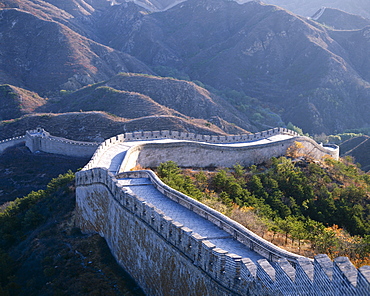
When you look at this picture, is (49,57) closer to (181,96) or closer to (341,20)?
(181,96)

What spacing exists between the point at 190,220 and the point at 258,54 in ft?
311

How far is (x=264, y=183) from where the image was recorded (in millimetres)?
25000

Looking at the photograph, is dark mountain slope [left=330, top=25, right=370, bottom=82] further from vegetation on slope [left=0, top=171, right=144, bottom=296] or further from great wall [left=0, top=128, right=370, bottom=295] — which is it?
vegetation on slope [left=0, top=171, right=144, bottom=296]

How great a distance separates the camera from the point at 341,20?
413 feet

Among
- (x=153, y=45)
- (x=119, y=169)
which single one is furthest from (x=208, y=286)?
(x=153, y=45)

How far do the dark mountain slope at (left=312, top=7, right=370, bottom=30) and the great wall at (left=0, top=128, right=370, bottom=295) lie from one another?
372 feet

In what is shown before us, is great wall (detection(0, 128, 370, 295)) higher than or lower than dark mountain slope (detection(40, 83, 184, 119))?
lower

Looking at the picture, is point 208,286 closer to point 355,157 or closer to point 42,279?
point 42,279

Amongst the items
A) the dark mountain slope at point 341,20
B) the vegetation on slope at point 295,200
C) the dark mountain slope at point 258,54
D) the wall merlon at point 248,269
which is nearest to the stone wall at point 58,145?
the vegetation on slope at point 295,200

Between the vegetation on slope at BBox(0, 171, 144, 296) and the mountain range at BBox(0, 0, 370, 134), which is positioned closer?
the vegetation on slope at BBox(0, 171, 144, 296)

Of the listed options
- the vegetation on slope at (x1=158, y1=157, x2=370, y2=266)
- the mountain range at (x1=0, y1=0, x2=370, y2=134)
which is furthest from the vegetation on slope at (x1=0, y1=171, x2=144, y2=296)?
the mountain range at (x1=0, y1=0, x2=370, y2=134)

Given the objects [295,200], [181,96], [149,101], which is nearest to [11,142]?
[149,101]

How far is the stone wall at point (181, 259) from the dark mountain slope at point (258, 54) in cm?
6401

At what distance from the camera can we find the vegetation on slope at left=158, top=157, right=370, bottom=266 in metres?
14.9
